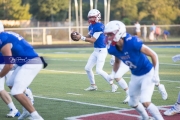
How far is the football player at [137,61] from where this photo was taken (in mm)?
8273

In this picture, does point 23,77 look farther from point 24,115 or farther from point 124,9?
point 124,9

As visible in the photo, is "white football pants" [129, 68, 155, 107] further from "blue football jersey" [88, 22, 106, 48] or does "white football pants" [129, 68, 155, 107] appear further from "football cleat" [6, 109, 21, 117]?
"blue football jersey" [88, 22, 106, 48]

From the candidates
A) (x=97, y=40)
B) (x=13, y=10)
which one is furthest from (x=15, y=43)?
(x=13, y=10)

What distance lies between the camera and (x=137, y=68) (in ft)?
27.9

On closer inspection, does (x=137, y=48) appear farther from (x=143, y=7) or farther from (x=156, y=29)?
(x=143, y=7)

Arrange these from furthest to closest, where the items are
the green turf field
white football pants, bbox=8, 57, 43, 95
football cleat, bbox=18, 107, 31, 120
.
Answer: the green turf field → football cleat, bbox=18, 107, 31, 120 → white football pants, bbox=8, 57, 43, 95

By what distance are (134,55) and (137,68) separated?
0.26m

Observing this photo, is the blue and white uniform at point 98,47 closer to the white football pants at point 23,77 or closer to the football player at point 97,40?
the football player at point 97,40

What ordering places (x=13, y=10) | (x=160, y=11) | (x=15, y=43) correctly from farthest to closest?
(x=160, y=11)
(x=13, y=10)
(x=15, y=43)

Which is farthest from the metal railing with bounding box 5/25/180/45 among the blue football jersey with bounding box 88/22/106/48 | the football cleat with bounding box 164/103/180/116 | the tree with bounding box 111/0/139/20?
the football cleat with bounding box 164/103/180/116

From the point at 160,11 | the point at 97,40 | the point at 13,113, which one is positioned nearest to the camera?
the point at 13,113

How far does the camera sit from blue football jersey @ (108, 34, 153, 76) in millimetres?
8312

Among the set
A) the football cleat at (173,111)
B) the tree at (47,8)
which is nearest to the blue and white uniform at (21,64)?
the football cleat at (173,111)

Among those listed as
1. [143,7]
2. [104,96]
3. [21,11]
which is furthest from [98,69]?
[143,7]
